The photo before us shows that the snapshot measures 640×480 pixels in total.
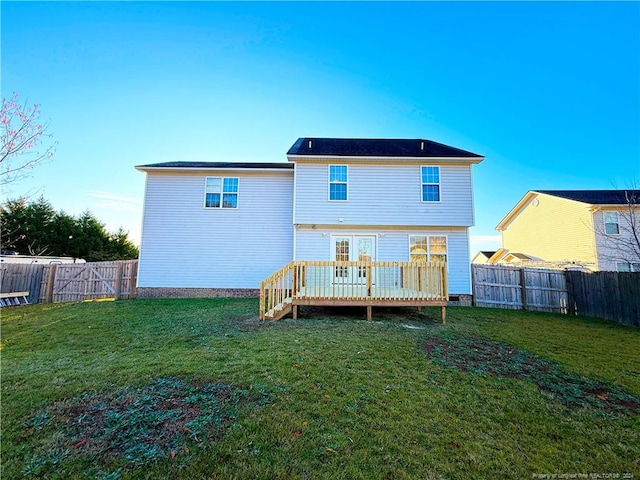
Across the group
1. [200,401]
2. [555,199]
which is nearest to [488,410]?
[200,401]

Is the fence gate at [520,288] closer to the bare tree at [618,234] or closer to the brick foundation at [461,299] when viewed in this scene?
the brick foundation at [461,299]

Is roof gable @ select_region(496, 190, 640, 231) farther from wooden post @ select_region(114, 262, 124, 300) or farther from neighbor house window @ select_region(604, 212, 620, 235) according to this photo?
wooden post @ select_region(114, 262, 124, 300)

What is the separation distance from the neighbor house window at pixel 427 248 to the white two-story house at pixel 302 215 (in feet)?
0.14

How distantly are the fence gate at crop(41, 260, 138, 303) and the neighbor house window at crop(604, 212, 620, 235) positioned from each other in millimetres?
25552

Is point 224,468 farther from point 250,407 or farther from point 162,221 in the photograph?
point 162,221

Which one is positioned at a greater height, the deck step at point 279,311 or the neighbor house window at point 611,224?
the neighbor house window at point 611,224

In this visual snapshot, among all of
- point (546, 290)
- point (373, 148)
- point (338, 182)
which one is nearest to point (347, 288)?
point (338, 182)

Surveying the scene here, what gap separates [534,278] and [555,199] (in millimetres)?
10870

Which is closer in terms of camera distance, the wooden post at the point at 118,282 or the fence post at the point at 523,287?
the fence post at the point at 523,287

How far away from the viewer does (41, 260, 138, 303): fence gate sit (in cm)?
1148

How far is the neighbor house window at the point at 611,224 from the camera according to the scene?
51.3 ft

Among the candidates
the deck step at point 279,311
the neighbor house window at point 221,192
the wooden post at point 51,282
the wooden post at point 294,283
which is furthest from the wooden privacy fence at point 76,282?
the wooden post at point 294,283

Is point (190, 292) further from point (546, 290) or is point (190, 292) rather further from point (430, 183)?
point (546, 290)

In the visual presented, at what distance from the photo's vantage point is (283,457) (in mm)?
2412
